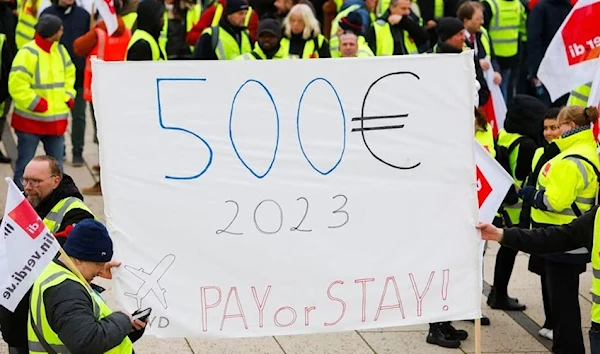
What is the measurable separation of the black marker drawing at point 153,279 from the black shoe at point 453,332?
2.66 meters

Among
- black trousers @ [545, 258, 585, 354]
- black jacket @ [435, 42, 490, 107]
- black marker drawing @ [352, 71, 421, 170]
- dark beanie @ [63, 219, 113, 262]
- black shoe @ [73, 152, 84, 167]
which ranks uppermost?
black marker drawing @ [352, 71, 421, 170]

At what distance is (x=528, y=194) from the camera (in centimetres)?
743

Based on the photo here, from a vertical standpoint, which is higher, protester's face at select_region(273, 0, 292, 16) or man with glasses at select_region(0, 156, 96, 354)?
man with glasses at select_region(0, 156, 96, 354)

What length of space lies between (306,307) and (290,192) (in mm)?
591

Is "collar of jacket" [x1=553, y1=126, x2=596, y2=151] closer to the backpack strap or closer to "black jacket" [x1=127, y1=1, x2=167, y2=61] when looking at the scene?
the backpack strap

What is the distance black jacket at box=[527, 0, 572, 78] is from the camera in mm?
12648

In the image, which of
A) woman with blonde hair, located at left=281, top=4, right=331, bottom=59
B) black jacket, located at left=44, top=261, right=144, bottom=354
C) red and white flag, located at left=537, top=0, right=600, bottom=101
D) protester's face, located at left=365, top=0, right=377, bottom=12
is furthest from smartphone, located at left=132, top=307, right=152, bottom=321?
protester's face, located at left=365, top=0, right=377, bottom=12

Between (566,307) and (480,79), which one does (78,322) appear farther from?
(480,79)

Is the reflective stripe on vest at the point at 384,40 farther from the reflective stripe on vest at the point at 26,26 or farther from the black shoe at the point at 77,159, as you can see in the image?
the reflective stripe on vest at the point at 26,26

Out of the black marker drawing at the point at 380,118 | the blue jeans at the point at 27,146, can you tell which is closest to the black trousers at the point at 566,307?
the black marker drawing at the point at 380,118

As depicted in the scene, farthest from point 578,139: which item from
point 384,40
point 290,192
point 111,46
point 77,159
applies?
point 77,159

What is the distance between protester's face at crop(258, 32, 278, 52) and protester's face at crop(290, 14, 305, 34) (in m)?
0.31

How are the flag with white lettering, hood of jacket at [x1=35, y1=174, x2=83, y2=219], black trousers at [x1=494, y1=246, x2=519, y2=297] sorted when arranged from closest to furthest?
1. the flag with white lettering
2. hood of jacket at [x1=35, y1=174, x2=83, y2=219]
3. black trousers at [x1=494, y1=246, x2=519, y2=297]

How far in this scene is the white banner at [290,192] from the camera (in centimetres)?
563
